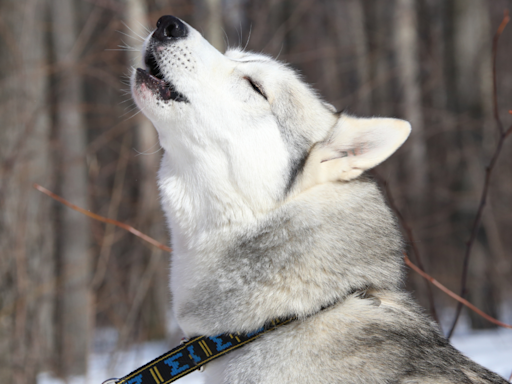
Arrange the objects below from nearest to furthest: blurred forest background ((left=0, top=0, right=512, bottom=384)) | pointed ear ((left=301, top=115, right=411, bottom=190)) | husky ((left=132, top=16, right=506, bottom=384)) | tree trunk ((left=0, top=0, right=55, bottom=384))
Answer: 1. husky ((left=132, top=16, right=506, bottom=384))
2. pointed ear ((left=301, top=115, right=411, bottom=190))
3. tree trunk ((left=0, top=0, right=55, bottom=384))
4. blurred forest background ((left=0, top=0, right=512, bottom=384))

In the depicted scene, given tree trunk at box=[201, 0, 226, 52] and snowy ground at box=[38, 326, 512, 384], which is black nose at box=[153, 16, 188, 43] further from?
tree trunk at box=[201, 0, 226, 52]

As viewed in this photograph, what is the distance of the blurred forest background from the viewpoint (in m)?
4.12

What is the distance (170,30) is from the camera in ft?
7.93

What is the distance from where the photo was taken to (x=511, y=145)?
428 inches

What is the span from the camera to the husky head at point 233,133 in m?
2.30

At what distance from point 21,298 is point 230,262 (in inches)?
94.1

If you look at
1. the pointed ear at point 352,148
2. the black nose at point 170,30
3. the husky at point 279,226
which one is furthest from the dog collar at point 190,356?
the black nose at point 170,30

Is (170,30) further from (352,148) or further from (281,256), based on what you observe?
(281,256)

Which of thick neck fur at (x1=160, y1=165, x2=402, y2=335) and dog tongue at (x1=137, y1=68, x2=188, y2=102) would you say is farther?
dog tongue at (x1=137, y1=68, x2=188, y2=102)

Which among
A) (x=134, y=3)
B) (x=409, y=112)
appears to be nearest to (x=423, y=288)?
(x=409, y=112)

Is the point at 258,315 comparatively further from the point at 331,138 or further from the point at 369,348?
the point at 331,138

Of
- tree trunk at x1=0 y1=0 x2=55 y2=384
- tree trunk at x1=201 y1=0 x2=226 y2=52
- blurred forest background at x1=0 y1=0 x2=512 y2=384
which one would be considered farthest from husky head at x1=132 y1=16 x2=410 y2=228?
tree trunk at x1=201 y1=0 x2=226 y2=52

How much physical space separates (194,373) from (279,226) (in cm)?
385

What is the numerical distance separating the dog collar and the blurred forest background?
127 centimetres
